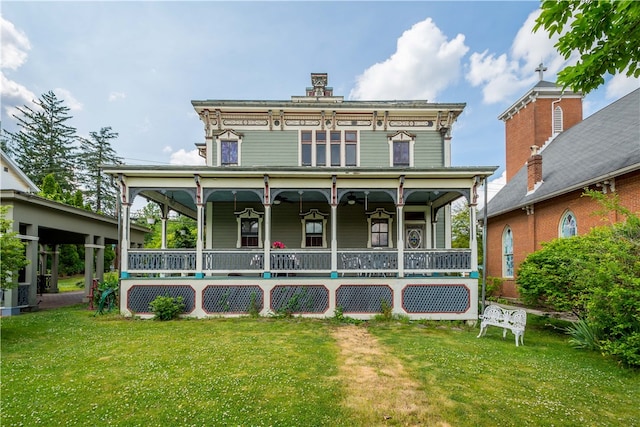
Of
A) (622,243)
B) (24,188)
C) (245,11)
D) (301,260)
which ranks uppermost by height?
(245,11)

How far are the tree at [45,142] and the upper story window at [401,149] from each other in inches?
1578

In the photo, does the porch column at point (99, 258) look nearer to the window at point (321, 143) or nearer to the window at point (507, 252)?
the window at point (321, 143)

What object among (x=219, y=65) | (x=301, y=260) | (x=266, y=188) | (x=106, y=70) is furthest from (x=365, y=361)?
(x=106, y=70)

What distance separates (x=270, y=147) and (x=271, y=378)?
30.6 ft

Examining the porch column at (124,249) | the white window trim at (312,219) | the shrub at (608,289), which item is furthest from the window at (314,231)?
the shrub at (608,289)

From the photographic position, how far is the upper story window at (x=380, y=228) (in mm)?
12250

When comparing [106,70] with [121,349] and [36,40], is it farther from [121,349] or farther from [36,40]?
[121,349]

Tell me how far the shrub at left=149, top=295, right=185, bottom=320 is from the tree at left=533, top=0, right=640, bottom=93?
32.4 feet

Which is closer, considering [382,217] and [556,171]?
[382,217]

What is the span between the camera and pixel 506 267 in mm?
16078

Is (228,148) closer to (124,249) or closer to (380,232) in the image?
(124,249)

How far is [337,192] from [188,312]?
19.3 ft

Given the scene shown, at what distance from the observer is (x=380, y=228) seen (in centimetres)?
1237

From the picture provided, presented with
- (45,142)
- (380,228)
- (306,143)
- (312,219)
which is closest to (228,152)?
(306,143)
